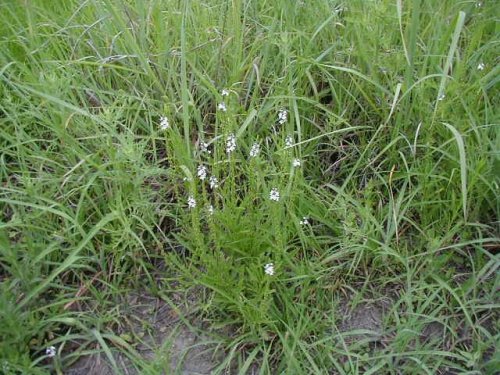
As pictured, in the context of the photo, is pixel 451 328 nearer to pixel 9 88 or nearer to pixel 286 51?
pixel 286 51

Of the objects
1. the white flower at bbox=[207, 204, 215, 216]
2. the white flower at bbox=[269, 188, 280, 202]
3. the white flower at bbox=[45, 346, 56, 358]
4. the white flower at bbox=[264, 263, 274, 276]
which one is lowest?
the white flower at bbox=[45, 346, 56, 358]

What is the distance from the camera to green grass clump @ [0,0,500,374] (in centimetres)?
191

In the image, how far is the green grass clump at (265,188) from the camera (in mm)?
1910

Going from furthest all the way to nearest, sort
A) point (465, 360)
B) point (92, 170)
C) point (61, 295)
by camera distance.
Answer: point (92, 170) → point (61, 295) → point (465, 360)

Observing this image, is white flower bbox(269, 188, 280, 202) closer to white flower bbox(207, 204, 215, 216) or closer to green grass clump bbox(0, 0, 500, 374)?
green grass clump bbox(0, 0, 500, 374)

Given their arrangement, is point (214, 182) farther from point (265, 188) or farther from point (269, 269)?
point (269, 269)

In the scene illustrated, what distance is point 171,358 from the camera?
1.94 m

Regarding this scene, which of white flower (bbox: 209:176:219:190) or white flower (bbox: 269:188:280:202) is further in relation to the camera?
white flower (bbox: 209:176:219:190)

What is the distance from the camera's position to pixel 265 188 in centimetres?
199

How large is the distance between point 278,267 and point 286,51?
31.9 inches

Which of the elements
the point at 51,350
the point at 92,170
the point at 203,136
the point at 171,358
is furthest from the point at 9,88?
the point at 171,358

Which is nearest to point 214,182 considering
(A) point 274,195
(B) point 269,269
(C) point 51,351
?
(A) point 274,195

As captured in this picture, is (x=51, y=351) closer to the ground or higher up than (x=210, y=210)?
closer to the ground

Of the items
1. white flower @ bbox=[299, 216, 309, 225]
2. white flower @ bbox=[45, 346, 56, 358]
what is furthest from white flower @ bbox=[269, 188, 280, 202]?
white flower @ bbox=[45, 346, 56, 358]
